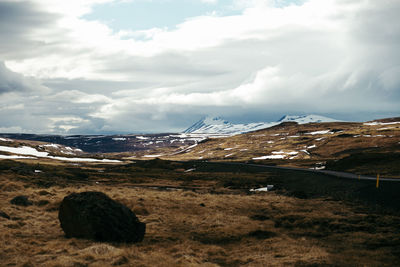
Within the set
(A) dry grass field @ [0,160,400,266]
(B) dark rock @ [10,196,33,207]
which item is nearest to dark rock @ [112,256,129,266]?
(A) dry grass field @ [0,160,400,266]

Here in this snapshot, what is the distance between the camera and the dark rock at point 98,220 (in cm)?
1927

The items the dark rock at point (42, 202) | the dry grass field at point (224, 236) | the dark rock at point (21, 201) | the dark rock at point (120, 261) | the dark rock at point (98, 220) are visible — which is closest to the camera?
the dark rock at point (120, 261)

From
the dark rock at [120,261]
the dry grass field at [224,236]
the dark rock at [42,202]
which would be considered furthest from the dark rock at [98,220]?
the dark rock at [42,202]

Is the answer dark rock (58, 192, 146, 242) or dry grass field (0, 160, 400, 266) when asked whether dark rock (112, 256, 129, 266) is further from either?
dark rock (58, 192, 146, 242)

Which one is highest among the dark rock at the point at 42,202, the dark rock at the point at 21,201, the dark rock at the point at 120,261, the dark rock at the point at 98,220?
the dark rock at the point at 98,220

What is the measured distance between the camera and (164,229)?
24.2 metres

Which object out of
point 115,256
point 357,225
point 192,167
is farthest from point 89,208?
point 192,167

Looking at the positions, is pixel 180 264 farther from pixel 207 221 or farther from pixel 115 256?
pixel 207 221

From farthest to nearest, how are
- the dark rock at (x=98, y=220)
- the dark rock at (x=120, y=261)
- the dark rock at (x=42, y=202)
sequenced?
the dark rock at (x=42, y=202)
the dark rock at (x=98, y=220)
the dark rock at (x=120, y=261)

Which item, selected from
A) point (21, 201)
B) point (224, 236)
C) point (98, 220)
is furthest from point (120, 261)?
point (21, 201)

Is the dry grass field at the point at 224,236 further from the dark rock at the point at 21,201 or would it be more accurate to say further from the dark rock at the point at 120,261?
the dark rock at the point at 21,201

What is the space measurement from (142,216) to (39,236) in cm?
924

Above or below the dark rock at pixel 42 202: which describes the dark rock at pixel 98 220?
above

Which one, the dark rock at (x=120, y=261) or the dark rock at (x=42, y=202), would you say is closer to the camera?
the dark rock at (x=120, y=261)
